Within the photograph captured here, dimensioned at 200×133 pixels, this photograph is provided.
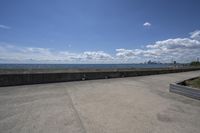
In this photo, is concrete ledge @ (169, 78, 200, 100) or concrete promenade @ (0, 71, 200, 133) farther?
concrete ledge @ (169, 78, 200, 100)

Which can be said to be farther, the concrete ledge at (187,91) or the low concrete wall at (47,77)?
the low concrete wall at (47,77)

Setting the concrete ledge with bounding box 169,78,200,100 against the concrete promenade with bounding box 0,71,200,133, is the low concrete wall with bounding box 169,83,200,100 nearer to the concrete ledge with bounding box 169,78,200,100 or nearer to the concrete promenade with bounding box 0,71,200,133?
the concrete ledge with bounding box 169,78,200,100

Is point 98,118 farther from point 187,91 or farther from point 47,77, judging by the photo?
point 47,77

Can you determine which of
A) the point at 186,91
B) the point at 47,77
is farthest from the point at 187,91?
the point at 47,77

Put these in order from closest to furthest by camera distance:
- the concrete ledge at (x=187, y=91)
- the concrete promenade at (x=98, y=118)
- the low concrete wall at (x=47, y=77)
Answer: the concrete promenade at (x=98, y=118)
the concrete ledge at (x=187, y=91)
the low concrete wall at (x=47, y=77)

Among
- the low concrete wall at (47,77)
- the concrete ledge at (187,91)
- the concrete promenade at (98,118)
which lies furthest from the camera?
the low concrete wall at (47,77)

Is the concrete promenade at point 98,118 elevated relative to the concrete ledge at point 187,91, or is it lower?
lower

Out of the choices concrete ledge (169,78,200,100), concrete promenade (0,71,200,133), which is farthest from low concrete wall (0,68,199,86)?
concrete ledge (169,78,200,100)

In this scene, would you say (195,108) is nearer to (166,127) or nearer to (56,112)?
(166,127)

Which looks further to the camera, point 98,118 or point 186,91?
point 186,91

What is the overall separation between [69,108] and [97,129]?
1.81m

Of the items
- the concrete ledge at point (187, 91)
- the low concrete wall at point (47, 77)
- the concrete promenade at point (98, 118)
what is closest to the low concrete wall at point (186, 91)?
the concrete ledge at point (187, 91)

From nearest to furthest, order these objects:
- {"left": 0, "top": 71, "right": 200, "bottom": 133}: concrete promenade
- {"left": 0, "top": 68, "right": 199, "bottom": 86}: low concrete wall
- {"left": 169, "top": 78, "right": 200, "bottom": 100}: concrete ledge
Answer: {"left": 0, "top": 71, "right": 200, "bottom": 133}: concrete promenade < {"left": 169, "top": 78, "right": 200, "bottom": 100}: concrete ledge < {"left": 0, "top": 68, "right": 199, "bottom": 86}: low concrete wall

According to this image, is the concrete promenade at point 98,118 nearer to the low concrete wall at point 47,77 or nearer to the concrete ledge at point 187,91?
the concrete ledge at point 187,91
